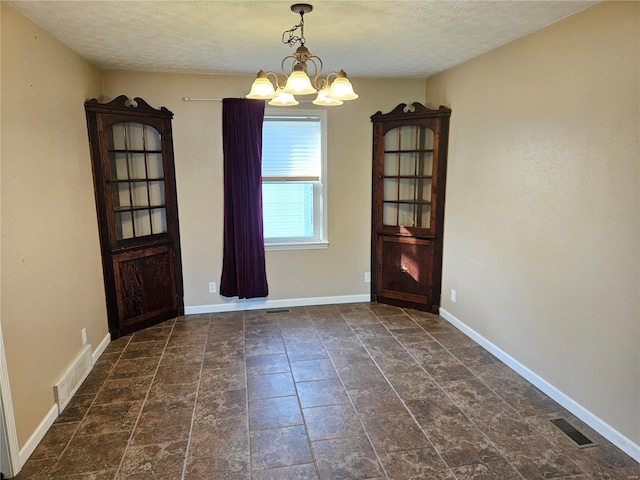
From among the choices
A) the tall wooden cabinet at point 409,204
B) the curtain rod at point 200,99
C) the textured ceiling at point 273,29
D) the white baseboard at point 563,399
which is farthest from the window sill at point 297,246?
the textured ceiling at point 273,29

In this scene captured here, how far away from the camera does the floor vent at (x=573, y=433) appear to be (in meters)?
2.30

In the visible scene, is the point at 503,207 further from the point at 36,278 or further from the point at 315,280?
the point at 36,278

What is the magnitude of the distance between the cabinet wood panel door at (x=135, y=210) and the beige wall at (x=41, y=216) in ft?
0.71

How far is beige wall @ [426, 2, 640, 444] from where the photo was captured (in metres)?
2.19

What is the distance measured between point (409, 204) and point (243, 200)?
1796 mm

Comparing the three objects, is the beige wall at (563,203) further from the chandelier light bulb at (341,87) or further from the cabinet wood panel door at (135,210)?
the cabinet wood panel door at (135,210)

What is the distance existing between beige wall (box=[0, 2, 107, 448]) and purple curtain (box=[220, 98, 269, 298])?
126 cm

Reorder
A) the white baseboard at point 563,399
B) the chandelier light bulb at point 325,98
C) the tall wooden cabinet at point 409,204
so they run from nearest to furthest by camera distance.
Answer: the white baseboard at point 563,399
the chandelier light bulb at point 325,98
the tall wooden cabinet at point 409,204

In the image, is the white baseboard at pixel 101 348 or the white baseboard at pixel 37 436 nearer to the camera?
the white baseboard at pixel 37 436

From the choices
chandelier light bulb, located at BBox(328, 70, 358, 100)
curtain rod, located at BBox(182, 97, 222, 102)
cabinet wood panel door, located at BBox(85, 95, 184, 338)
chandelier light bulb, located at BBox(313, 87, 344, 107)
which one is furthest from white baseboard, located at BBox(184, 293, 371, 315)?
chandelier light bulb, located at BBox(328, 70, 358, 100)

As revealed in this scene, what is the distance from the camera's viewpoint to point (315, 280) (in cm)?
461

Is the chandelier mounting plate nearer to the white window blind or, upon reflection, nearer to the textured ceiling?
the textured ceiling

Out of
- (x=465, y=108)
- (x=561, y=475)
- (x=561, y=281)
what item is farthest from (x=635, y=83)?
(x=561, y=475)

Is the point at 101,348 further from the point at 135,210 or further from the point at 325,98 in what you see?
the point at 325,98
